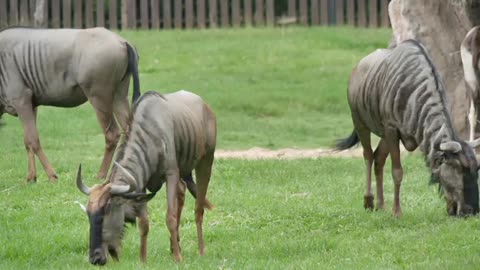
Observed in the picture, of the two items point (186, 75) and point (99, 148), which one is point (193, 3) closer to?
point (186, 75)

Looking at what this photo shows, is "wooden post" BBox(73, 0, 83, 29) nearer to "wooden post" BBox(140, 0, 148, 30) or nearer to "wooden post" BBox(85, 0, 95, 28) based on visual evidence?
"wooden post" BBox(85, 0, 95, 28)

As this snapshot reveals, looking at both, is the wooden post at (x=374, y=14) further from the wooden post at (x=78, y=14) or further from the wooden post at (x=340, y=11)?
the wooden post at (x=78, y=14)

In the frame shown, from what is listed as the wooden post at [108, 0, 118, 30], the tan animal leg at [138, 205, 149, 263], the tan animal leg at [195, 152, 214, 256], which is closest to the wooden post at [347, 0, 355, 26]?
the wooden post at [108, 0, 118, 30]

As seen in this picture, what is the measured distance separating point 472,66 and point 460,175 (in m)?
3.53

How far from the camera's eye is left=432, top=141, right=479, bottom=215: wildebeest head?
1059cm

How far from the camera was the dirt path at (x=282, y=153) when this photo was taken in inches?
624

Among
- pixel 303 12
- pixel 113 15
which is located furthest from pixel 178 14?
pixel 303 12

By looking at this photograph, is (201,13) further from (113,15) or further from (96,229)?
(96,229)

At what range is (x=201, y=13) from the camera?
26.3m

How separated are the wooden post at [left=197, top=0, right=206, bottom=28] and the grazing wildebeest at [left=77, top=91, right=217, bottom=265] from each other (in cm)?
1670

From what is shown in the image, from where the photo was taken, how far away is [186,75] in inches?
857

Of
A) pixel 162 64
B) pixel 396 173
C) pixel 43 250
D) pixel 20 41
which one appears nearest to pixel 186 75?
pixel 162 64

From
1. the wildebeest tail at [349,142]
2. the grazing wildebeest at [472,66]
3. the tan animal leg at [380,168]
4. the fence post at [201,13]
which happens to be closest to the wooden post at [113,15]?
the fence post at [201,13]

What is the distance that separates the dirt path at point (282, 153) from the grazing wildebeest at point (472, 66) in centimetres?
211
